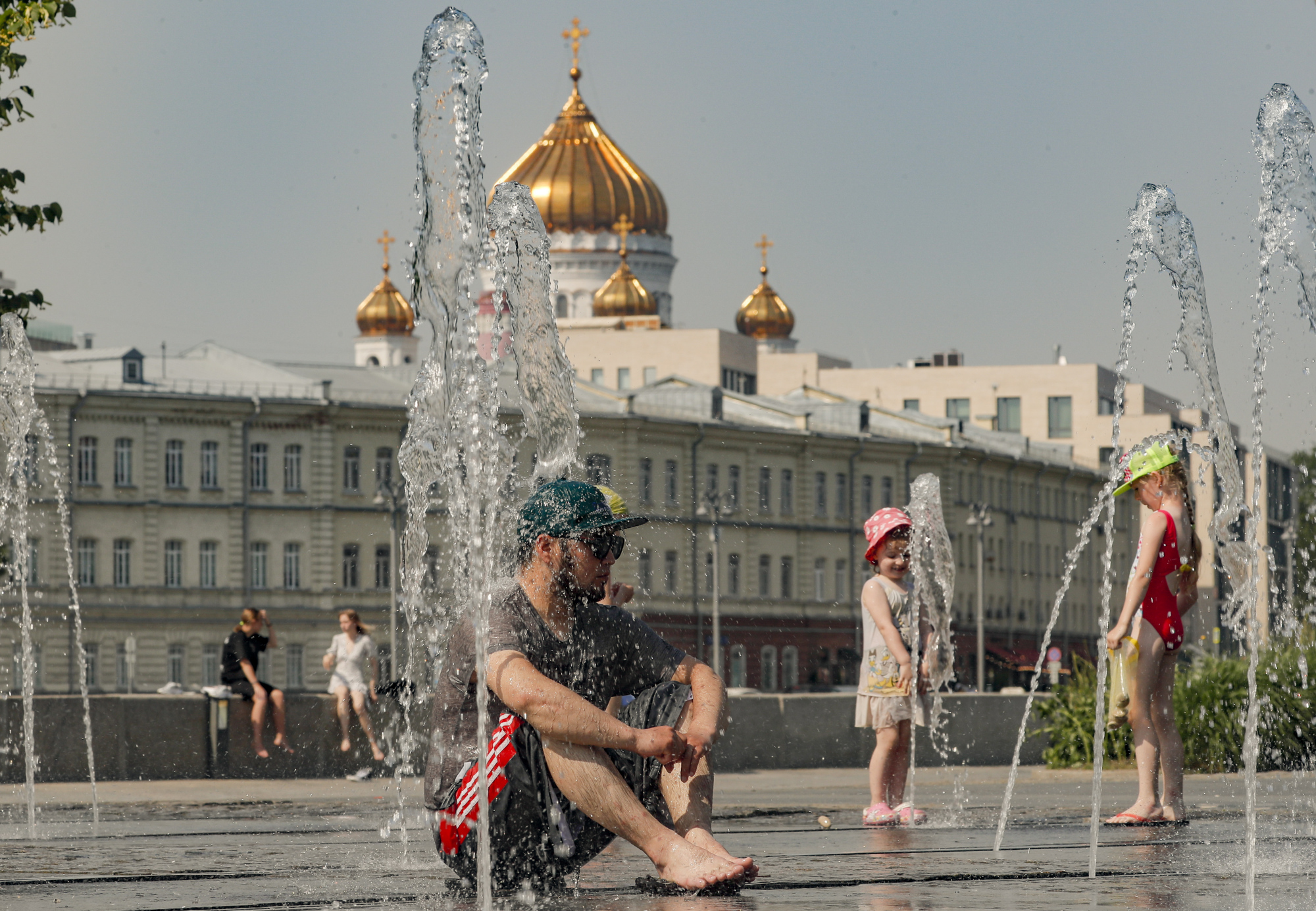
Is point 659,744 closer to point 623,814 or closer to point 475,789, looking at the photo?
point 623,814

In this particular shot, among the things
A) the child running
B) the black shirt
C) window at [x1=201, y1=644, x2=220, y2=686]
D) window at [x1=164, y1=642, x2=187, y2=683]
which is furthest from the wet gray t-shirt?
window at [x1=164, y1=642, x2=187, y2=683]

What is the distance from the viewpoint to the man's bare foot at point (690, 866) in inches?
231

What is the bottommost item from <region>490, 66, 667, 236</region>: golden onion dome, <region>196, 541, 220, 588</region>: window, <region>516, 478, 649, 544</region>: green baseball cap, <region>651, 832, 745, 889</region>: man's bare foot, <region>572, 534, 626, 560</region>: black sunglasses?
<region>651, 832, 745, 889</region>: man's bare foot

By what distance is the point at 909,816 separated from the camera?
9.97 m

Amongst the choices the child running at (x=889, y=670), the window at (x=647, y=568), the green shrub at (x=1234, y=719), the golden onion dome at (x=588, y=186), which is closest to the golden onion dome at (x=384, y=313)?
the golden onion dome at (x=588, y=186)

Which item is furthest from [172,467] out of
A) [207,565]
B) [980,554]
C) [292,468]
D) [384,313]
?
[384,313]

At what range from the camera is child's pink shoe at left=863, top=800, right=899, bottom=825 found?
390 inches

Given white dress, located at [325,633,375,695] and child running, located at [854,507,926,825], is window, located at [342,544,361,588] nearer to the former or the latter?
white dress, located at [325,633,375,695]

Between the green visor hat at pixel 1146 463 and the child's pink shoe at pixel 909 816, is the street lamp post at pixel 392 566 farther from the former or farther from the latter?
the green visor hat at pixel 1146 463

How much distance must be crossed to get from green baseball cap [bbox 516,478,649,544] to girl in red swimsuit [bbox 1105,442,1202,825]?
4.11 meters

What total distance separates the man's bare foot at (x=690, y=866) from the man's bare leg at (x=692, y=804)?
0.22 ft

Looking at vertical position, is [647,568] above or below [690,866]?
above

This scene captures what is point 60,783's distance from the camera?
14.8 metres

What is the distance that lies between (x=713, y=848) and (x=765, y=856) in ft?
6.46
